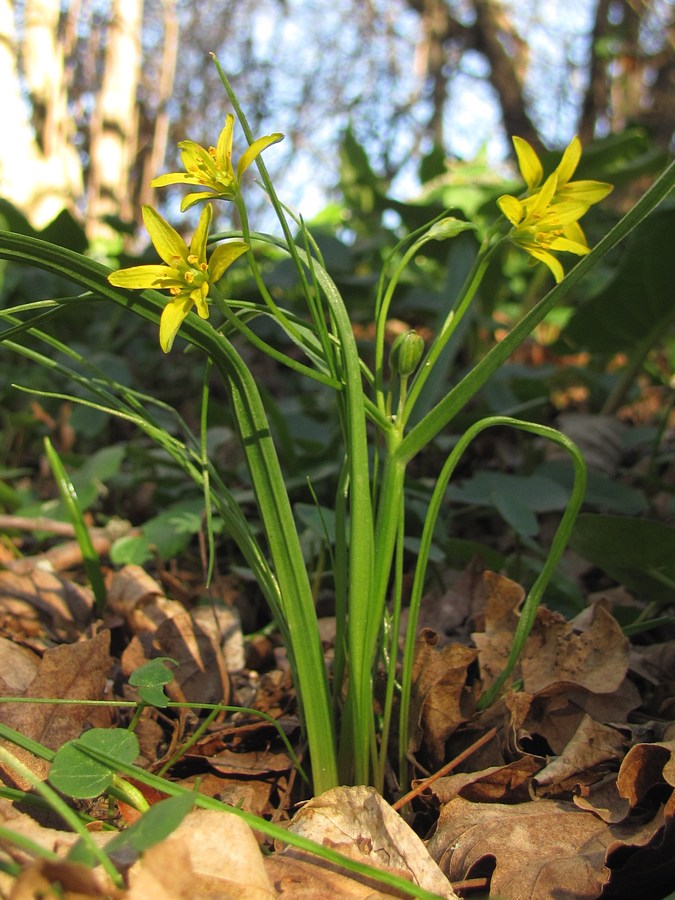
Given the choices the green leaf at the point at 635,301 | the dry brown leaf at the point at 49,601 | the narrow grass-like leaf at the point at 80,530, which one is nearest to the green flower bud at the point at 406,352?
the narrow grass-like leaf at the point at 80,530

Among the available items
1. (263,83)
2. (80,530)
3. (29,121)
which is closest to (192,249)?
(80,530)

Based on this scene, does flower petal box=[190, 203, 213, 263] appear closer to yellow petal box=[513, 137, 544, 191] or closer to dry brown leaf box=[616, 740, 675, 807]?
yellow petal box=[513, 137, 544, 191]

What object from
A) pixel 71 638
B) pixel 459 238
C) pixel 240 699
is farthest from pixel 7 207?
pixel 240 699

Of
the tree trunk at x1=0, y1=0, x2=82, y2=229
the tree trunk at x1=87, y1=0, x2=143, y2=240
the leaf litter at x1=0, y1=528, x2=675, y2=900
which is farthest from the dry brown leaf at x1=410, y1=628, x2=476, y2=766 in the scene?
the tree trunk at x1=87, y1=0, x2=143, y2=240

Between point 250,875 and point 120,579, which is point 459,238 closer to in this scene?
point 120,579

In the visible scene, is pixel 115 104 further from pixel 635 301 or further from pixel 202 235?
pixel 202 235
